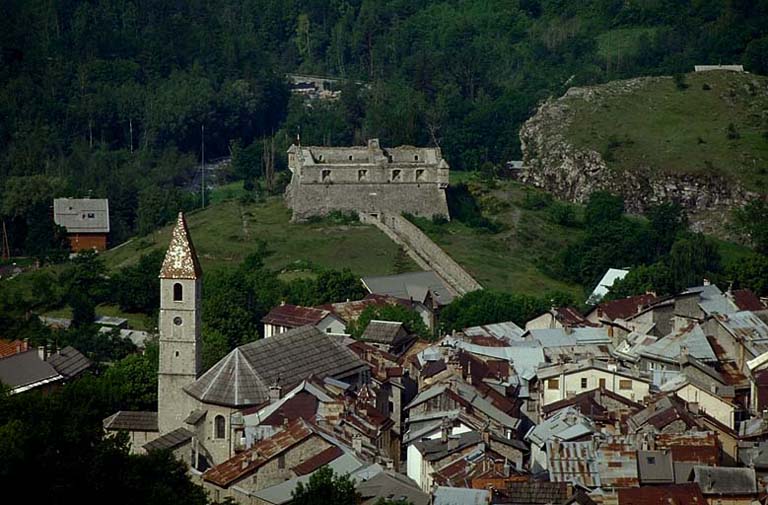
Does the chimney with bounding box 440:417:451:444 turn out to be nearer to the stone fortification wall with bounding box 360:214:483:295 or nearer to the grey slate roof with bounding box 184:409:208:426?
the grey slate roof with bounding box 184:409:208:426

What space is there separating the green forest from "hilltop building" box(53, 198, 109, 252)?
24.8ft

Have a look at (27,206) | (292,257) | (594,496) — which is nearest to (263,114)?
(27,206)

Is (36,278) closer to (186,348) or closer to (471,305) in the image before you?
(471,305)

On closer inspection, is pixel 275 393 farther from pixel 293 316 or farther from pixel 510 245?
pixel 510 245

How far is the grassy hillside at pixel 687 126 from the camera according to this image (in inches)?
5546

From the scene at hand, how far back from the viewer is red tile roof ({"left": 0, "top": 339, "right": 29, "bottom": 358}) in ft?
290

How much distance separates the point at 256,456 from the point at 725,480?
14372mm

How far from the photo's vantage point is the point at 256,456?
214 ft

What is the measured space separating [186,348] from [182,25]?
399ft

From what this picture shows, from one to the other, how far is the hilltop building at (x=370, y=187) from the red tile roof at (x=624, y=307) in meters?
24.2

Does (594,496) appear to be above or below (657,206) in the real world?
above

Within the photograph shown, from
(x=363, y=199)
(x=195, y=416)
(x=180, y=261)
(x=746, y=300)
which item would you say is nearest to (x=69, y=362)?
(x=180, y=261)

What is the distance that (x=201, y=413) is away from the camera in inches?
2849

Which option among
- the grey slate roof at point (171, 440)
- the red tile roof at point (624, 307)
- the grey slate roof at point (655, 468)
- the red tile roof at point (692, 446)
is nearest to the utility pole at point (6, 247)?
the red tile roof at point (624, 307)
